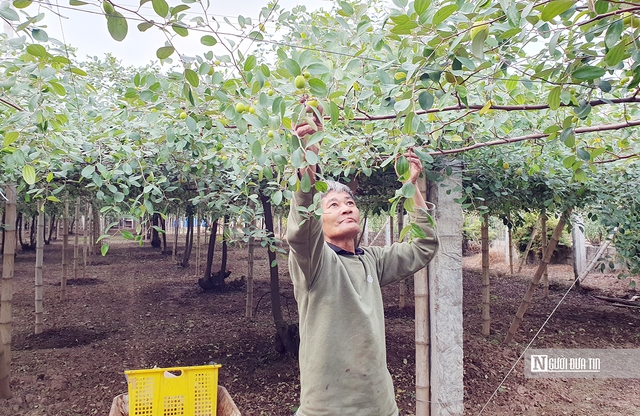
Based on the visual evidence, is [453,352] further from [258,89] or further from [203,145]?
[258,89]

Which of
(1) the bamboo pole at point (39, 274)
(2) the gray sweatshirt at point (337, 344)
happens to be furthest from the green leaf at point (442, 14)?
(1) the bamboo pole at point (39, 274)

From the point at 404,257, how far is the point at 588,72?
890 millimetres

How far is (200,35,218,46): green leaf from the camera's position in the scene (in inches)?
38.6

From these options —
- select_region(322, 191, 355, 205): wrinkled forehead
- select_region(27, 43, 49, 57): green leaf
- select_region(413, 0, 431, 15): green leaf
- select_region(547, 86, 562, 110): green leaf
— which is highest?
select_region(413, 0, 431, 15): green leaf

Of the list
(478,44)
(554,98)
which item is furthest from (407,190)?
(554,98)

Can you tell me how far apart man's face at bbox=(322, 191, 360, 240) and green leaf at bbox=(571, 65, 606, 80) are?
775mm

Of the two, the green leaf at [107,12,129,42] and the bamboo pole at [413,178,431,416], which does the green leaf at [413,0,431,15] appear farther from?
the bamboo pole at [413,178,431,416]

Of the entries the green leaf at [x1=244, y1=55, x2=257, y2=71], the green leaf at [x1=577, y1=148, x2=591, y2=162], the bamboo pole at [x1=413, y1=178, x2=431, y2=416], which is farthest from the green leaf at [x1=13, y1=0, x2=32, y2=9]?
the bamboo pole at [x1=413, y1=178, x2=431, y2=416]

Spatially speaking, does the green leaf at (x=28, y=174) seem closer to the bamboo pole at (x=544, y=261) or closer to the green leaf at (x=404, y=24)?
the green leaf at (x=404, y=24)

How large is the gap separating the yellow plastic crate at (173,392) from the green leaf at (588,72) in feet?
7.56

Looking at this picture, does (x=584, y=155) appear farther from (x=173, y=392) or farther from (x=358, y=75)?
(x=173, y=392)

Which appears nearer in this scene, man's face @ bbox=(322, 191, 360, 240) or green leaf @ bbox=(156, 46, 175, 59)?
green leaf @ bbox=(156, 46, 175, 59)

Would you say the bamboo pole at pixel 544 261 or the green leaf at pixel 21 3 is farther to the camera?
the bamboo pole at pixel 544 261

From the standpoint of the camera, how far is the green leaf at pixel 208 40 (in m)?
0.98
